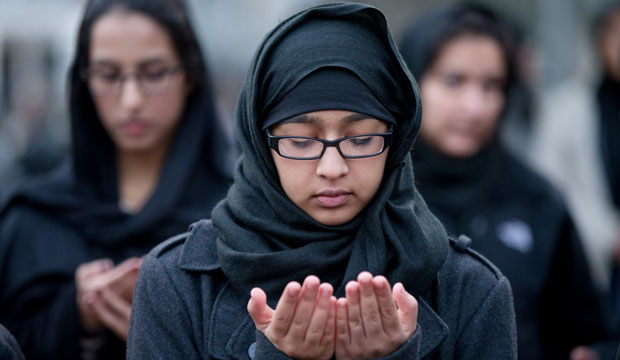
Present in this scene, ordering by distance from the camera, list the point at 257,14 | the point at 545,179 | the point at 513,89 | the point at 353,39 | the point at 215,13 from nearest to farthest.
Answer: the point at 353,39 → the point at 545,179 → the point at 513,89 → the point at 215,13 → the point at 257,14

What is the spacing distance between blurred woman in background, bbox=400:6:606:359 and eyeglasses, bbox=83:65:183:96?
1279mm

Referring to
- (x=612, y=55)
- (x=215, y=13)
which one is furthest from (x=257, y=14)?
(x=612, y=55)

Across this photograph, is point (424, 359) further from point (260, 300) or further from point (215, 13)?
point (215, 13)

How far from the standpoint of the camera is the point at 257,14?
119 ft

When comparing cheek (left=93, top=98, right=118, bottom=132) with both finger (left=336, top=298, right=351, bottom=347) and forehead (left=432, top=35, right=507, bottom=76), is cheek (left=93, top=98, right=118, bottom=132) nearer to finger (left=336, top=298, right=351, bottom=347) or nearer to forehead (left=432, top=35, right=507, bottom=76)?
forehead (left=432, top=35, right=507, bottom=76)

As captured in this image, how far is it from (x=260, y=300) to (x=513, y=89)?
287 cm

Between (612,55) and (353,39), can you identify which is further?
(612,55)

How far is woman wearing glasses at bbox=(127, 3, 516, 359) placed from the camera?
264 cm

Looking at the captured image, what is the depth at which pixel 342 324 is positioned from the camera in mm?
2418

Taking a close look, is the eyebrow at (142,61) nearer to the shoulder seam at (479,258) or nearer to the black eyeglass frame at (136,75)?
the black eyeglass frame at (136,75)

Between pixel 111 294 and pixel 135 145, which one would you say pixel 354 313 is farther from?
pixel 135 145

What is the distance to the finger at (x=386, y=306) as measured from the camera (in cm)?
233

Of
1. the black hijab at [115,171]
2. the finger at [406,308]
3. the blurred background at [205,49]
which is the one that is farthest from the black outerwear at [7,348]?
the blurred background at [205,49]

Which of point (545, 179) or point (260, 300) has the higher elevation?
point (260, 300)
